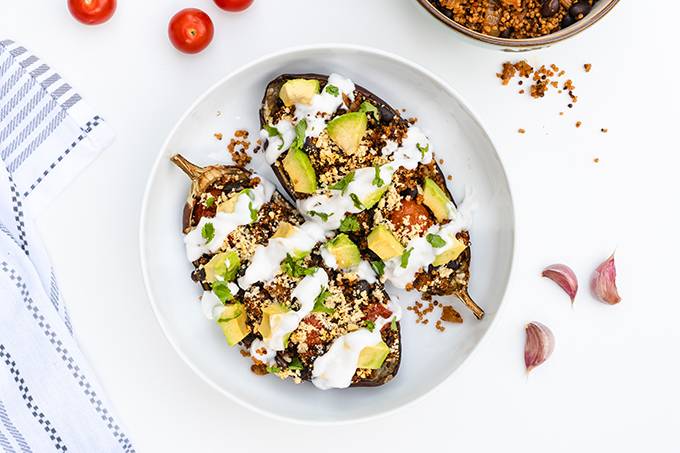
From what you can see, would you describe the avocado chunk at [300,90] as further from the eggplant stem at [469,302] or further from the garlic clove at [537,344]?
the garlic clove at [537,344]

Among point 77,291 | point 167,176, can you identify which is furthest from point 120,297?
point 167,176

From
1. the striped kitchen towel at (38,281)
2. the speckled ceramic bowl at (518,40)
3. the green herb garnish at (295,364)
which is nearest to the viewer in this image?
the speckled ceramic bowl at (518,40)

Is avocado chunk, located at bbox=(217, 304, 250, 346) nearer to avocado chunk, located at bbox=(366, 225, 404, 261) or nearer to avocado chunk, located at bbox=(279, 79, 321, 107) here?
avocado chunk, located at bbox=(366, 225, 404, 261)

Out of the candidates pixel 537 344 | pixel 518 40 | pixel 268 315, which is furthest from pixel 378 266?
pixel 518 40

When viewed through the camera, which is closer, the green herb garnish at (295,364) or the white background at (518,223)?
the green herb garnish at (295,364)

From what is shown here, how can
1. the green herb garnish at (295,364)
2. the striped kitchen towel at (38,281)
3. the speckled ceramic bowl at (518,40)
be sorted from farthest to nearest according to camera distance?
the striped kitchen towel at (38,281)
the green herb garnish at (295,364)
the speckled ceramic bowl at (518,40)

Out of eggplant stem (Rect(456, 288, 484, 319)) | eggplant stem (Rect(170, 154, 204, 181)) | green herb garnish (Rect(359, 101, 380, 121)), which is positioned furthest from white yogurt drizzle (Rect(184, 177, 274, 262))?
eggplant stem (Rect(456, 288, 484, 319))

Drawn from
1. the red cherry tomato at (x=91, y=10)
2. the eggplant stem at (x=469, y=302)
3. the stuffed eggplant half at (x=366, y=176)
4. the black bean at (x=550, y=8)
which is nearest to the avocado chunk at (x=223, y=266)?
the stuffed eggplant half at (x=366, y=176)
